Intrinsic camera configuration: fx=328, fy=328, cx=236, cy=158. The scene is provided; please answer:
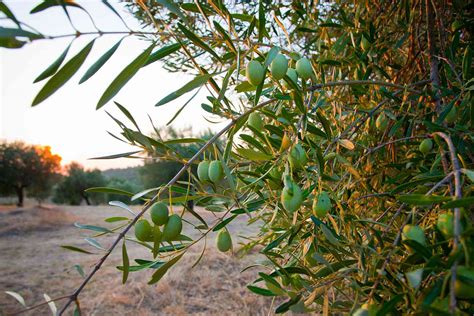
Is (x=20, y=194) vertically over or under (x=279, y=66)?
under

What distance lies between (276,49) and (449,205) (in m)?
0.25

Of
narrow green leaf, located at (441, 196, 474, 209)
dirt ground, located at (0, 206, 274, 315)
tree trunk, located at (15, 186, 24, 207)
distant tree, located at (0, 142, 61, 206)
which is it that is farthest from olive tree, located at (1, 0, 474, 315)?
tree trunk, located at (15, 186, 24, 207)

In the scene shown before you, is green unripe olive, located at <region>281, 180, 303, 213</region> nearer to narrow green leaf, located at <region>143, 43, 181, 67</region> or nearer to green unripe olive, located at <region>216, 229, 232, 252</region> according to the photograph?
green unripe olive, located at <region>216, 229, 232, 252</region>

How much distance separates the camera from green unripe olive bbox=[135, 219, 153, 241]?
16.1 inches

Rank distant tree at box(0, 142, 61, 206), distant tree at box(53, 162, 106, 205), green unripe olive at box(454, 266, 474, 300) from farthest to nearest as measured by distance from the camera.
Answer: distant tree at box(53, 162, 106, 205), distant tree at box(0, 142, 61, 206), green unripe olive at box(454, 266, 474, 300)

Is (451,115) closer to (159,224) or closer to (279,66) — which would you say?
(279,66)

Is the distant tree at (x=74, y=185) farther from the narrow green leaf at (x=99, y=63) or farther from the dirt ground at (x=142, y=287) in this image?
the narrow green leaf at (x=99, y=63)

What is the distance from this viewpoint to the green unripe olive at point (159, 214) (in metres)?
0.41

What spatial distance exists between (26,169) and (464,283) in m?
12.9

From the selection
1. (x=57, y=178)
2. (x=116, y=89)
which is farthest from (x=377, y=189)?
(x=57, y=178)

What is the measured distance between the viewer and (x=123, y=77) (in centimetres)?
41

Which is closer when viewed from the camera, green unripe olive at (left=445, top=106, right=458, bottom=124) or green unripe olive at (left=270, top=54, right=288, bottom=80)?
green unripe olive at (left=270, top=54, right=288, bottom=80)

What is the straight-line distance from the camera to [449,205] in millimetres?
292

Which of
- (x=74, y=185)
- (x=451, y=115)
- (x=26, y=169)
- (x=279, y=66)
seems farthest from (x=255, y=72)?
(x=74, y=185)
